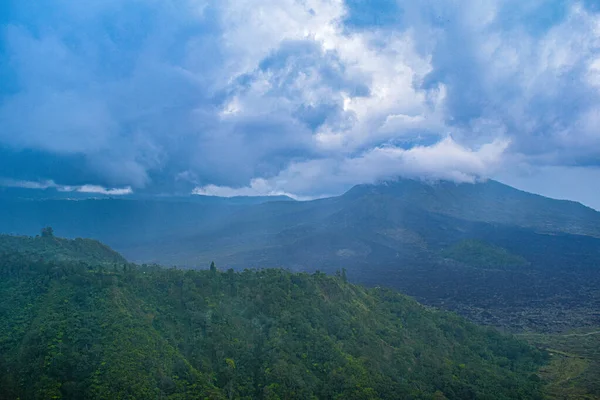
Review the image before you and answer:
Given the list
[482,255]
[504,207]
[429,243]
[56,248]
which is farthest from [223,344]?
[504,207]

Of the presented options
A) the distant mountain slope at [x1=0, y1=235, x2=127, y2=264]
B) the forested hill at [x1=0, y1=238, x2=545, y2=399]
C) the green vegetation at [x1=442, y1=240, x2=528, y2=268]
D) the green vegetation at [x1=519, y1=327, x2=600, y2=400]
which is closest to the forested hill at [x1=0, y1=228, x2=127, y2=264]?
the distant mountain slope at [x1=0, y1=235, x2=127, y2=264]

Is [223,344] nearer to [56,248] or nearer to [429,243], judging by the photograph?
[56,248]

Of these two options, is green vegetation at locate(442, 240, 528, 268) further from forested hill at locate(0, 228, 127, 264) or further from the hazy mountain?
forested hill at locate(0, 228, 127, 264)

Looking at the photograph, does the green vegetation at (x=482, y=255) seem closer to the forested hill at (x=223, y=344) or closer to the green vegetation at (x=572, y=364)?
the green vegetation at (x=572, y=364)

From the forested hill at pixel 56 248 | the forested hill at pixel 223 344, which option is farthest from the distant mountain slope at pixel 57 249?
the forested hill at pixel 223 344

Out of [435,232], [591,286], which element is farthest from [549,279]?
[435,232]

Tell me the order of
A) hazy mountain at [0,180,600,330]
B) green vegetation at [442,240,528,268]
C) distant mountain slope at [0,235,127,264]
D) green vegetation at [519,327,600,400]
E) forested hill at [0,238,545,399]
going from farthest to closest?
green vegetation at [442,240,528,268] → hazy mountain at [0,180,600,330] → distant mountain slope at [0,235,127,264] → green vegetation at [519,327,600,400] → forested hill at [0,238,545,399]
